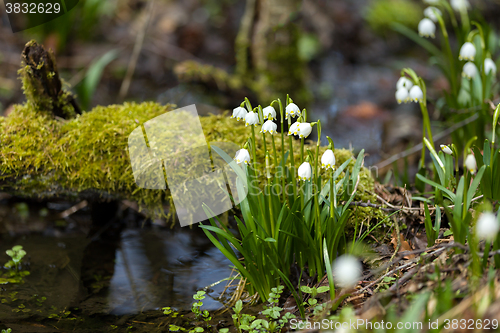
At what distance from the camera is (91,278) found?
233 centimetres

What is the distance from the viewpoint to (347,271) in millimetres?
1550

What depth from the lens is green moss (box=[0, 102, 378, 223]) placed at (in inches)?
95.4

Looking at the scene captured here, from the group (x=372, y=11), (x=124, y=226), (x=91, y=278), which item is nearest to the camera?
(x=91, y=278)

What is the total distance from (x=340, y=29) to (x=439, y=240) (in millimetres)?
6149

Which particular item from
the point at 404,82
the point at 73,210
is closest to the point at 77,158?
the point at 73,210

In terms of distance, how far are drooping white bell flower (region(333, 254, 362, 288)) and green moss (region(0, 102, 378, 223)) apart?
646 millimetres

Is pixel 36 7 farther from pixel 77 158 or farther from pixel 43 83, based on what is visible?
pixel 77 158

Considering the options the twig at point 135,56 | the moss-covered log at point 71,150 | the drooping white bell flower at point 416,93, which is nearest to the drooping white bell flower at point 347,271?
the moss-covered log at point 71,150

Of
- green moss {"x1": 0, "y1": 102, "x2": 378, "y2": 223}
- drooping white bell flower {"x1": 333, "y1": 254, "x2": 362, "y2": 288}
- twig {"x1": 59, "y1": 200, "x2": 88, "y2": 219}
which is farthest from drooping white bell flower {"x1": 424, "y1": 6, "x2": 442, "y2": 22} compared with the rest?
twig {"x1": 59, "y1": 200, "x2": 88, "y2": 219}

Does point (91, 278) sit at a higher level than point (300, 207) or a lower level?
lower

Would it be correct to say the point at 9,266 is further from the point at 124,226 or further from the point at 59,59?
the point at 59,59

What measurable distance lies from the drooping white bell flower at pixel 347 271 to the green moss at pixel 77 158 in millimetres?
646

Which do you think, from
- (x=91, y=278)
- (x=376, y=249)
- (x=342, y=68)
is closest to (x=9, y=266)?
(x=91, y=278)

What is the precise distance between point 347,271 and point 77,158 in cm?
203
